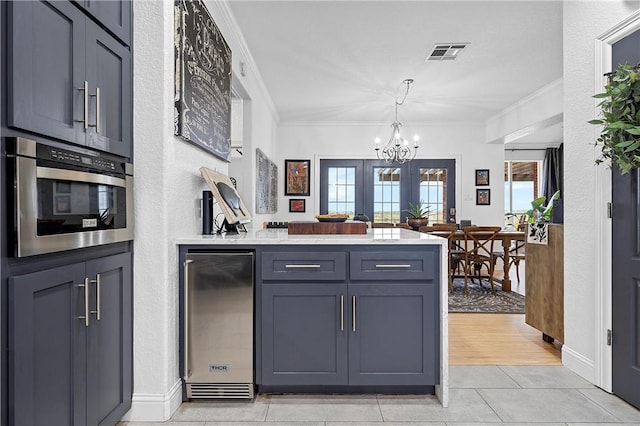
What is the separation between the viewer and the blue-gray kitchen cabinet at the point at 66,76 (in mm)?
1210

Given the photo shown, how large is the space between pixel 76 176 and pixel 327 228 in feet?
4.60

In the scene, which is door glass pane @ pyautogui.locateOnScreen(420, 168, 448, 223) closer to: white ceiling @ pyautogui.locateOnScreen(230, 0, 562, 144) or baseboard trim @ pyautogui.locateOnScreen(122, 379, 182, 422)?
white ceiling @ pyautogui.locateOnScreen(230, 0, 562, 144)

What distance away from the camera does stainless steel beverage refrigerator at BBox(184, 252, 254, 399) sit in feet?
6.95

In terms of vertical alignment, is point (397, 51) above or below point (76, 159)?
above

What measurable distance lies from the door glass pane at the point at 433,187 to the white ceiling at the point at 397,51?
1361 millimetres

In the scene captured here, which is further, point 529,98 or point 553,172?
point 553,172

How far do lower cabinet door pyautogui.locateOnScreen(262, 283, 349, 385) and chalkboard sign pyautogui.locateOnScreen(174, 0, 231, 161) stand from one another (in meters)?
1.06

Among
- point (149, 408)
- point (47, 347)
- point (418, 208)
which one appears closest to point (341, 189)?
point (418, 208)

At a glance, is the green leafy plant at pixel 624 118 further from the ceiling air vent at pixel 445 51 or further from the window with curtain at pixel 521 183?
the window with curtain at pixel 521 183

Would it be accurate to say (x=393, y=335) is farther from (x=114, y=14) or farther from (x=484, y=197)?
(x=484, y=197)

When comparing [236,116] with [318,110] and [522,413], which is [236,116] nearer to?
[318,110]

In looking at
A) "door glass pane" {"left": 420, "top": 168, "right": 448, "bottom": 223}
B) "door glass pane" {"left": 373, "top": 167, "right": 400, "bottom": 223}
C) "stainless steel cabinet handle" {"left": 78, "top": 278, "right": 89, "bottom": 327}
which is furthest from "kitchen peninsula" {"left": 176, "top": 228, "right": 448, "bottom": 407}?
"door glass pane" {"left": 420, "top": 168, "right": 448, "bottom": 223}

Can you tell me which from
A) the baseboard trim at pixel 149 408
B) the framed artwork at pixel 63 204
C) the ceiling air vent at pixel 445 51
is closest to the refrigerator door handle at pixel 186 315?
the baseboard trim at pixel 149 408

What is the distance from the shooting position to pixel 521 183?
29.8 feet
